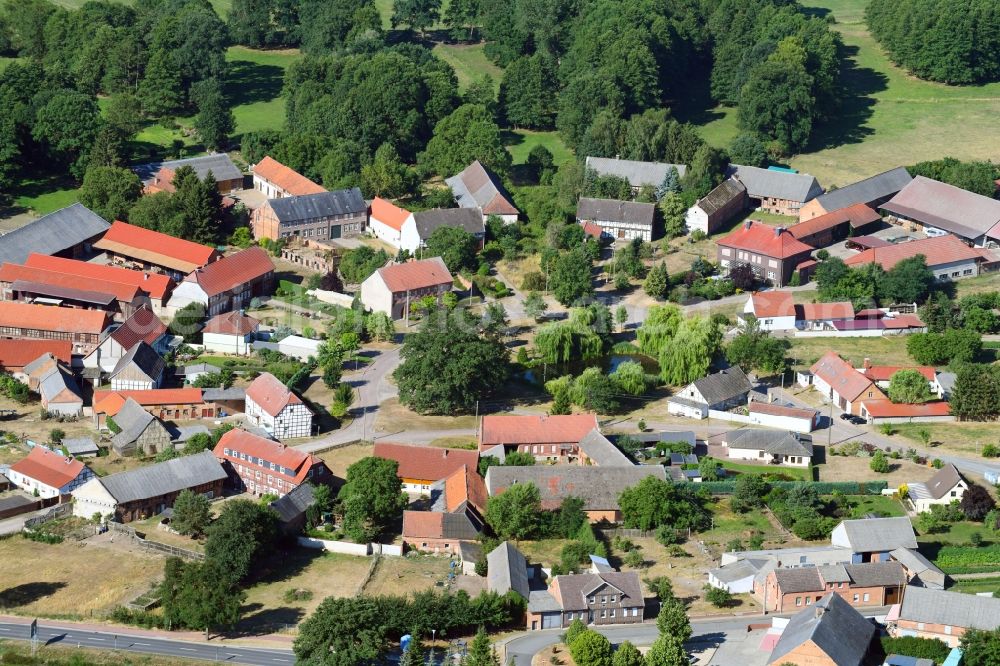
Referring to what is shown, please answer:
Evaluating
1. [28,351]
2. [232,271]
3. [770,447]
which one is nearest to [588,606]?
[770,447]

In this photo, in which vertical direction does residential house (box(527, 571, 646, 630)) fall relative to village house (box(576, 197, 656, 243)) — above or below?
below

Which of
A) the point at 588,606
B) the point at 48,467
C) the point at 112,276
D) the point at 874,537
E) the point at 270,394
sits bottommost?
the point at 588,606

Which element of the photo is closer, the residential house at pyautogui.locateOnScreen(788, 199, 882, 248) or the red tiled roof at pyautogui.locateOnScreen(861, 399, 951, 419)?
the red tiled roof at pyautogui.locateOnScreen(861, 399, 951, 419)

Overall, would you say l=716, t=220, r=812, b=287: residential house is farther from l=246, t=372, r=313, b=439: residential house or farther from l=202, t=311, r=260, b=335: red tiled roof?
l=246, t=372, r=313, b=439: residential house

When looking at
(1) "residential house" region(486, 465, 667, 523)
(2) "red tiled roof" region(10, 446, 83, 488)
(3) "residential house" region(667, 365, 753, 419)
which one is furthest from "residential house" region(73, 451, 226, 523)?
(3) "residential house" region(667, 365, 753, 419)

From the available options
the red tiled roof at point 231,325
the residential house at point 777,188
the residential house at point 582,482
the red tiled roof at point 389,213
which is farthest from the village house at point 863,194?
the red tiled roof at point 231,325

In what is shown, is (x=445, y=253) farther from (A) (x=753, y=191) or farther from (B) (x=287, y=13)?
(B) (x=287, y=13)

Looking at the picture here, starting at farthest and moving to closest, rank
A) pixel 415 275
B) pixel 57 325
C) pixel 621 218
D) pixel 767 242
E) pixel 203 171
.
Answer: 1. pixel 203 171
2. pixel 621 218
3. pixel 767 242
4. pixel 415 275
5. pixel 57 325

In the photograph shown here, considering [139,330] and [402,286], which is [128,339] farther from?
[402,286]

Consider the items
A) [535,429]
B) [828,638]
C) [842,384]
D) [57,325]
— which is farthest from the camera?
[57,325]
